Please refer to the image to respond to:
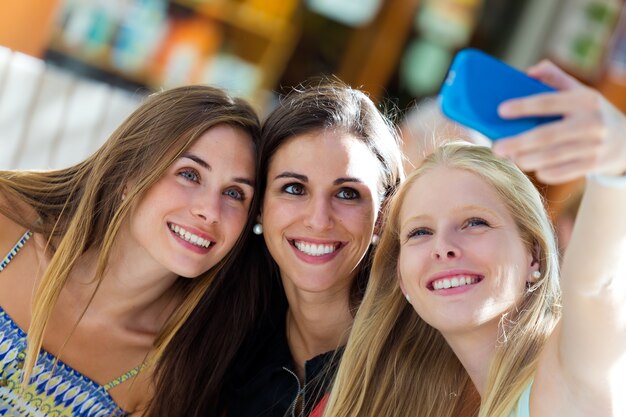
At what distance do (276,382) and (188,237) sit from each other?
1.51ft

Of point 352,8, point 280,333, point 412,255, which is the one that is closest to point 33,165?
point 280,333

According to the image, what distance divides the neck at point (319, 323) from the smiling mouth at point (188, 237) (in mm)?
305

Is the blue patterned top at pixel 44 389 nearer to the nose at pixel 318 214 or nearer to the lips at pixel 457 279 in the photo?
the nose at pixel 318 214

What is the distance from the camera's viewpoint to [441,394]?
2.11 m

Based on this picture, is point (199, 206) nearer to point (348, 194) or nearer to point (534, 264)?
point (348, 194)

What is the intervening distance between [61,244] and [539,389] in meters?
1.34

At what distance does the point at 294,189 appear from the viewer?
234 cm

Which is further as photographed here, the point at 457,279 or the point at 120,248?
the point at 120,248

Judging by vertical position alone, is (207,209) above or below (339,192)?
below

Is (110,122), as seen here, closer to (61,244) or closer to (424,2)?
(61,244)

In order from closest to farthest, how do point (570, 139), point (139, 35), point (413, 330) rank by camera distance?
1. point (570, 139)
2. point (413, 330)
3. point (139, 35)

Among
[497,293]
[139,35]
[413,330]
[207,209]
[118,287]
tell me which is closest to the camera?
[497,293]

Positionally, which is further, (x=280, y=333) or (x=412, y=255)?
(x=280, y=333)

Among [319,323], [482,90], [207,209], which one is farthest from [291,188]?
[482,90]
